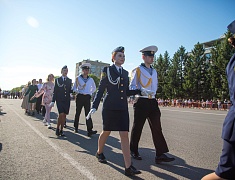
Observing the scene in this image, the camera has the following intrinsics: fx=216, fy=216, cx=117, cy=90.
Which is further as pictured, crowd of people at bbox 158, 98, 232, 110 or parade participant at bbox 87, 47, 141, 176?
crowd of people at bbox 158, 98, 232, 110

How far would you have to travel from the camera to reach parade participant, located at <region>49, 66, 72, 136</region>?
6.29 metres

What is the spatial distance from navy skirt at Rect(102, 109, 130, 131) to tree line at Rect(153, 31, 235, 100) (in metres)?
40.6

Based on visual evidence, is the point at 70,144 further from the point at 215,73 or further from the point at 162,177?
the point at 215,73

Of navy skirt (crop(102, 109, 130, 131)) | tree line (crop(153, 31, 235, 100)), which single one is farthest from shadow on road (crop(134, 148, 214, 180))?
tree line (crop(153, 31, 235, 100))

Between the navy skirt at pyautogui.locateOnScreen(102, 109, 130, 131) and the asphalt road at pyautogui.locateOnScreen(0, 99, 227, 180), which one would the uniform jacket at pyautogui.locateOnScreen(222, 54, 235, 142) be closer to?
the asphalt road at pyautogui.locateOnScreen(0, 99, 227, 180)

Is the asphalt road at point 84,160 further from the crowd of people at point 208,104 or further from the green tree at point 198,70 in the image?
the green tree at point 198,70

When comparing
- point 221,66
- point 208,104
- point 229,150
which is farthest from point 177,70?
point 229,150

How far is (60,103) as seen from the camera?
21.0ft

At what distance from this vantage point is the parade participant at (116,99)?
3.52 m

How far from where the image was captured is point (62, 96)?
6.50 meters

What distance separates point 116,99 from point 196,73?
164 feet

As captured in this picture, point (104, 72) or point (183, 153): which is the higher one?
point (104, 72)

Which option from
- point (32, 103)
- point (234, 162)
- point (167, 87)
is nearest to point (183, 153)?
point (234, 162)

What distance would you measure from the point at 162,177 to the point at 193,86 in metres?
49.5
